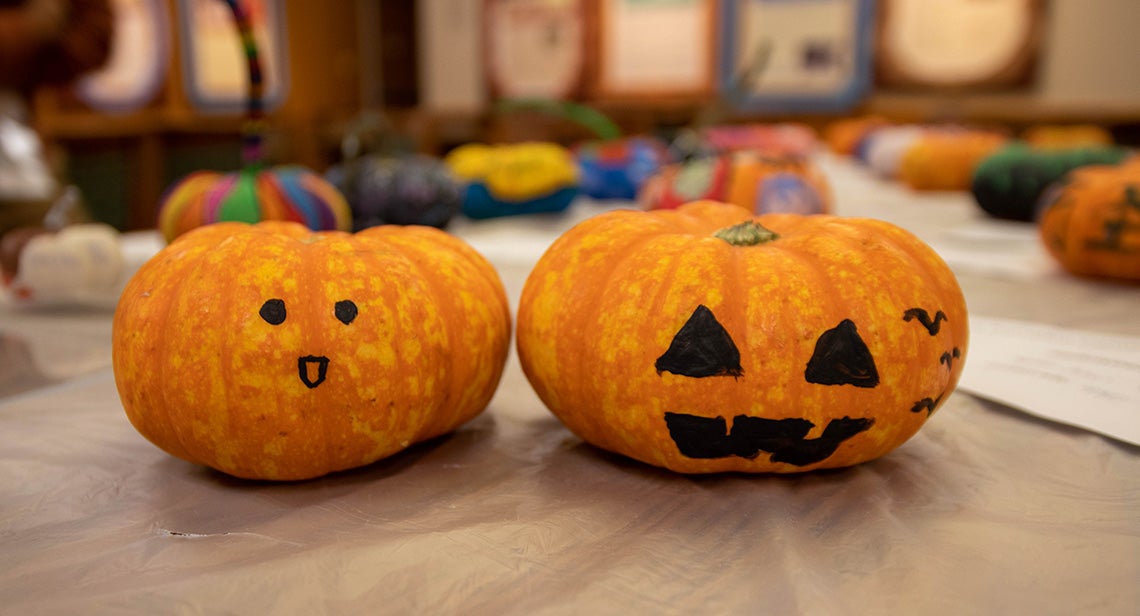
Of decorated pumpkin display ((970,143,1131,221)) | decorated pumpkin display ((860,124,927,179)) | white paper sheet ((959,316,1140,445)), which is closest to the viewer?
white paper sheet ((959,316,1140,445))

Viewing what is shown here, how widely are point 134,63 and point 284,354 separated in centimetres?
476

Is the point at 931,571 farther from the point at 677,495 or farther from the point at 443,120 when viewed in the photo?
the point at 443,120

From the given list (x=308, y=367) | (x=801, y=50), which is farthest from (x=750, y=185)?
(x=801, y=50)

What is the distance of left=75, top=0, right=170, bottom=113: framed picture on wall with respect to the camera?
451 centimetres

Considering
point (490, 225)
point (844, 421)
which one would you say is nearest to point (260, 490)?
point (844, 421)

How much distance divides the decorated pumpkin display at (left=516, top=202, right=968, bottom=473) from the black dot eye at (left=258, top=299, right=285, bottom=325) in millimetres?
185

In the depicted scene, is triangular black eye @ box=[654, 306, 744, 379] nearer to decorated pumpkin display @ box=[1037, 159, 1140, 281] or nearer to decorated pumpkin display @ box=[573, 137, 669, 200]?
decorated pumpkin display @ box=[1037, 159, 1140, 281]

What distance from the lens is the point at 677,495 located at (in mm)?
603

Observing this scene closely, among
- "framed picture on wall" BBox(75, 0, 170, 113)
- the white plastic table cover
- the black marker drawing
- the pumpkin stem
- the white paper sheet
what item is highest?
"framed picture on wall" BBox(75, 0, 170, 113)

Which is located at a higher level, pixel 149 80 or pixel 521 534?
pixel 149 80

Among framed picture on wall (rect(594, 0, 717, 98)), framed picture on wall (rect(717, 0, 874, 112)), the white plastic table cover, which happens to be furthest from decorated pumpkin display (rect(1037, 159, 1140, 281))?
framed picture on wall (rect(594, 0, 717, 98))

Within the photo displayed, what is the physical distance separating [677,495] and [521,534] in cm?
12

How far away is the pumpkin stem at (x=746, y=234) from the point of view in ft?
2.18

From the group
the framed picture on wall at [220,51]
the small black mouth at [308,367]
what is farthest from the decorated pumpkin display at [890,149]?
the framed picture on wall at [220,51]
